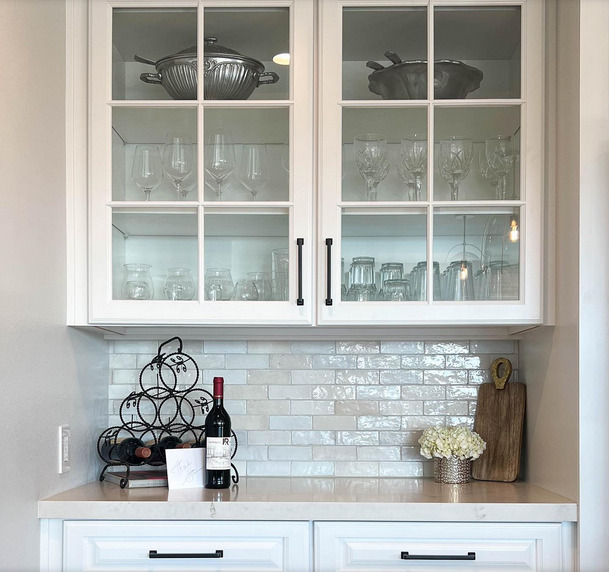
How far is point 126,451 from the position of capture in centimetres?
253

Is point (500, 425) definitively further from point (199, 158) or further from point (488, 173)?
point (199, 158)

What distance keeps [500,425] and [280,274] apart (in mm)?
878

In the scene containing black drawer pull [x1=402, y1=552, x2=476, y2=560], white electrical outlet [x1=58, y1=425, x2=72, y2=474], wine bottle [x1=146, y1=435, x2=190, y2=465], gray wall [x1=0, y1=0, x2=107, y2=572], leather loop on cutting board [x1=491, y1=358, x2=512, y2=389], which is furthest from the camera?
leather loop on cutting board [x1=491, y1=358, x2=512, y2=389]

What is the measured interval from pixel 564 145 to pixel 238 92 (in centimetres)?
94

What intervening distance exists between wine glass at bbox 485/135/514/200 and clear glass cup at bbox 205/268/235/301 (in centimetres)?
81

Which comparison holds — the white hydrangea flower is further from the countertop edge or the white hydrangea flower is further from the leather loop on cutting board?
the countertop edge

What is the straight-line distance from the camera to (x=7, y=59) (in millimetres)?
1978

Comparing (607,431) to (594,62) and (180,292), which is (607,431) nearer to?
(594,62)

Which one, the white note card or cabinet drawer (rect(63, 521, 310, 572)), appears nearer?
cabinet drawer (rect(63, 521, 310, 572))

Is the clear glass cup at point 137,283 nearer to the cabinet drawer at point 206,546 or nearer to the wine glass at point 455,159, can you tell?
the cabinet drawer at point 206,546

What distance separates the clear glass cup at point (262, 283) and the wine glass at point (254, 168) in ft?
0.73

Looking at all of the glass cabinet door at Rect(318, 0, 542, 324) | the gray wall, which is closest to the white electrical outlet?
the gray wall

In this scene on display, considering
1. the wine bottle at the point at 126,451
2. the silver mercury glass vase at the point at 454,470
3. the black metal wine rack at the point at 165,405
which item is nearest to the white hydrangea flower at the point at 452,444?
the silver mercury glass vase at the point at 454,470

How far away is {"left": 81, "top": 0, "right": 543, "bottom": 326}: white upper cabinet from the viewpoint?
235 cm
